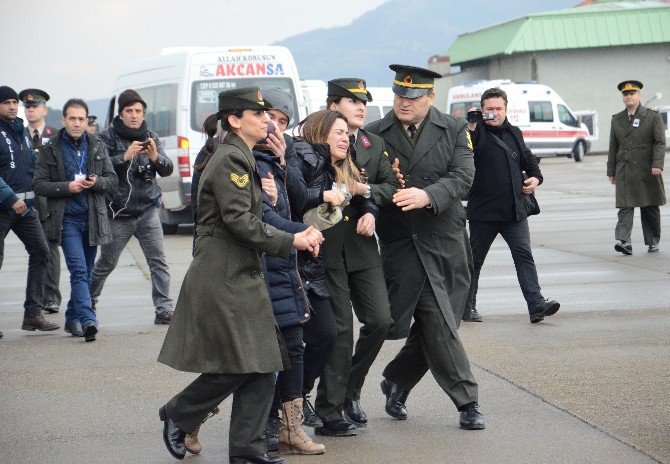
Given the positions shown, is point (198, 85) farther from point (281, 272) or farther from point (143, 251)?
point (281, 272)

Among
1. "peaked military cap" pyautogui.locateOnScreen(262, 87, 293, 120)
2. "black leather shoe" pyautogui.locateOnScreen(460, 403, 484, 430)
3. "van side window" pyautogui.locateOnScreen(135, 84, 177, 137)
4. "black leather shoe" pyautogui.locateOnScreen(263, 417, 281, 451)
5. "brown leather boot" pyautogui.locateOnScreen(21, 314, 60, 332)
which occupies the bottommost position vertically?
"brown leather boot" pyautogui.locateOnScreen(21, 314, 60, 332)

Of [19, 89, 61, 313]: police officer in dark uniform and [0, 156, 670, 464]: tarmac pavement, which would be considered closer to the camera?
[0, 156, 670, 464]: tarmac pavement

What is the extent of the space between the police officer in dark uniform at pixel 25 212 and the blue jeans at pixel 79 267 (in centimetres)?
50

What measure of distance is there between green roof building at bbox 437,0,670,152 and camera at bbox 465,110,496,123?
→ 4530 centimetres

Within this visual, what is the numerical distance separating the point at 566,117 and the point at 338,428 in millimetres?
37347

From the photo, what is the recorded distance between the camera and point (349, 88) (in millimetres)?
6273

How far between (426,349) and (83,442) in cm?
→ 181

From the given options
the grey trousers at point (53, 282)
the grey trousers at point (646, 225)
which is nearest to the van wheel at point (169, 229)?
the grey trousers at point (646, 225)

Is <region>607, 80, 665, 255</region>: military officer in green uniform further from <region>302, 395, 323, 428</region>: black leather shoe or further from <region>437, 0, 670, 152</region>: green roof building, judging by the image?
<region>437, 0, 670, 152</region>: green roof building

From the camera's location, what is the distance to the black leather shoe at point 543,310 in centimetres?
936

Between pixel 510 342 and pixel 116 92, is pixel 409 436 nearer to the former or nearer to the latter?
pixel 510 342

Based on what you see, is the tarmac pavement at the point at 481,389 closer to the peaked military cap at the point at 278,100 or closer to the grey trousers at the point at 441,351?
the grey trousers at the point at 441,351

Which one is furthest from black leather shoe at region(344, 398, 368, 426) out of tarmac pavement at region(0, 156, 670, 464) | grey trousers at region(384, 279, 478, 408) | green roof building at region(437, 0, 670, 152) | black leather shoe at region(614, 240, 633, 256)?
green roof building at region(437, 0, 670, 152)

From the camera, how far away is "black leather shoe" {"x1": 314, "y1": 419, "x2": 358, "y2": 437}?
239 inches
